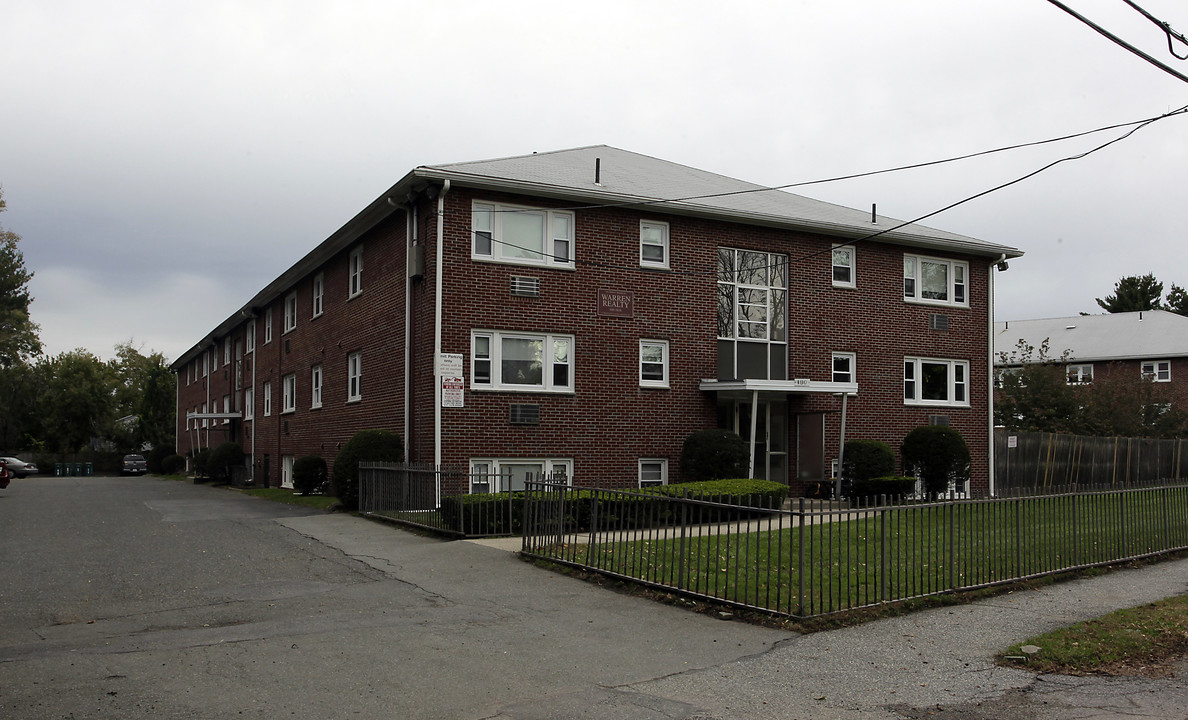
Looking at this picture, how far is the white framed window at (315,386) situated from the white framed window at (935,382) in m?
16.1

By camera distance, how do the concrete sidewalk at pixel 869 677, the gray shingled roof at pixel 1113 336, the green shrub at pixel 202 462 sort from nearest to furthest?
the concrete sidewalk at pixel 869 677 → the green shrub at pixel 202 462 → the gray shingled roof at pixel 1113 336

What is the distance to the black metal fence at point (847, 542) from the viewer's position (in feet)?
32.1

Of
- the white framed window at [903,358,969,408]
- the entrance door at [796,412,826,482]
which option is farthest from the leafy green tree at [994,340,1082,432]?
the entrance door at [796,412,826,482]

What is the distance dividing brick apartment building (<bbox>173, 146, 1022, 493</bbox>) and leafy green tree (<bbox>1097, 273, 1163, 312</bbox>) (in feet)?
192

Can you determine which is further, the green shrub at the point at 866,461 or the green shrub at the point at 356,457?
the green shrub at the point at 866,461

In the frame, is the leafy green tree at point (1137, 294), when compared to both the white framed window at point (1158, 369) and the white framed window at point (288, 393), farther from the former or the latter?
the white framed window at point (288, 393)

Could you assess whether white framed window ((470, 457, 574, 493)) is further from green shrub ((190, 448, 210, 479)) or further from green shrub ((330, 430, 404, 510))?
green shrub ((190, 448, 210, 479))

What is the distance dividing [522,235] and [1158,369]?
46279 millimetres

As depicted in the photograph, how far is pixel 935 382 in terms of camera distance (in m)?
26.3

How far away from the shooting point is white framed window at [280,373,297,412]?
31156 mm

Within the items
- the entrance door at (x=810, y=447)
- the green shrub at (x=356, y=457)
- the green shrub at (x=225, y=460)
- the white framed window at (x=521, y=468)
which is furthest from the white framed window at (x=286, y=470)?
the entrance door at (x=810, y=447)

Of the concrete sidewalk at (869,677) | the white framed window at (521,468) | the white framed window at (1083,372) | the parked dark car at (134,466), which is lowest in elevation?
the parked dark car at (134,466)

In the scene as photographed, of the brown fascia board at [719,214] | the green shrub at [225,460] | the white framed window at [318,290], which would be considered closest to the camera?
the brown fascia board at [719,214]

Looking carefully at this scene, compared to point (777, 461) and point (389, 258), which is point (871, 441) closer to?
point (777, 461)
